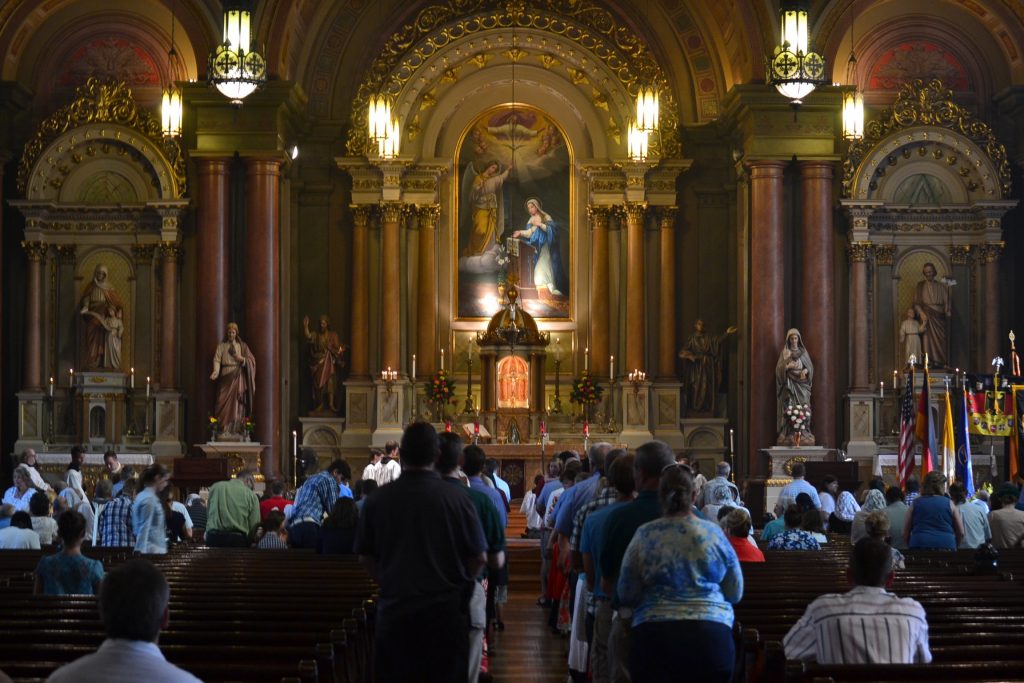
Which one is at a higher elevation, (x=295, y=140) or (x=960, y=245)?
(x=295, y=140)

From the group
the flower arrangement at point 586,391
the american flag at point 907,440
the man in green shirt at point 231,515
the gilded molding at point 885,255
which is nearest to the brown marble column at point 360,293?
the flower arrangement at point 586,391

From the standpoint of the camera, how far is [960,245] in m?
25.2

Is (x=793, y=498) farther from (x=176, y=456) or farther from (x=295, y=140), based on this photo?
(x=295, y=140)

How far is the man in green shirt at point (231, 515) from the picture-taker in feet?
47.3

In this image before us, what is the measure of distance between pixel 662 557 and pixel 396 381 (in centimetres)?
1982

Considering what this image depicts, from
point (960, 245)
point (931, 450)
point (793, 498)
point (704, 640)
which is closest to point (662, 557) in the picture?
point (704, 640)

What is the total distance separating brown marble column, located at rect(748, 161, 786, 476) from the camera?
2400 centimetres

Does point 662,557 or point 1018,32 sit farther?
point 1018,32

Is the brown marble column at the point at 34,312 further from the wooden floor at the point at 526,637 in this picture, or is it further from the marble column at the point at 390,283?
the wooden floor at the point at 526,637

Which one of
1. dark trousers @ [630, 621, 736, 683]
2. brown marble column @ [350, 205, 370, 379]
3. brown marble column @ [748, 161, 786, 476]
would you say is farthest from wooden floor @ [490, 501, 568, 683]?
brown marble column @ [350, 205, 370, 379]

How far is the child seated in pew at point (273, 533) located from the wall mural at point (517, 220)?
13.5m

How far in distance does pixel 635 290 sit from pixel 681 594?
66.6ft

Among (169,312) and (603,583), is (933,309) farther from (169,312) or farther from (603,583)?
(603,583)

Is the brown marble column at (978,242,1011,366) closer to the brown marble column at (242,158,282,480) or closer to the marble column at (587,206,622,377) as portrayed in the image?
the marble column at (587,206,622,377)
